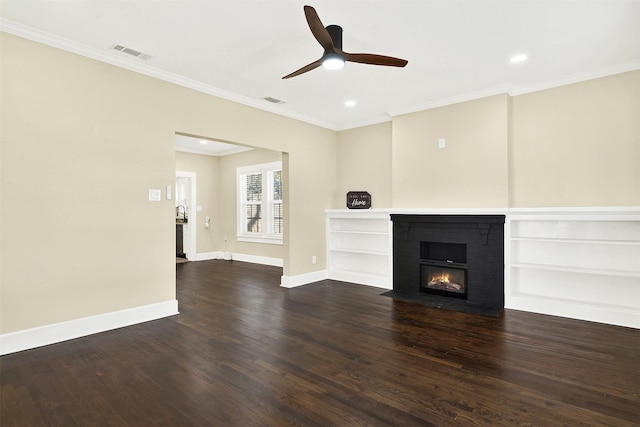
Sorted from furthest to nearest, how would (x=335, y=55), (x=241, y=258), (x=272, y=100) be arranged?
1. (x=241, y=258)
2. (x=272, y=100)
3. (x=335, y=55)

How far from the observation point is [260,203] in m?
7.76

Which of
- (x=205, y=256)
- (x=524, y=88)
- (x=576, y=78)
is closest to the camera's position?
(x=576, y=78)

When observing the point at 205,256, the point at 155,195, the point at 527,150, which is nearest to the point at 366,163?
the point at 527,150

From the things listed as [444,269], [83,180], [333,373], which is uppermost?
[83,180]

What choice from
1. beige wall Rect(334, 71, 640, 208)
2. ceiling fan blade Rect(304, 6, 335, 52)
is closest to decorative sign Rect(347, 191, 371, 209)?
beige wall Rect(334, 71, 640, 208)

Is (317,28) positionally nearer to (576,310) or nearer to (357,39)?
(357,39)

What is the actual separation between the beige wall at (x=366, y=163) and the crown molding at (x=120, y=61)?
163 cm

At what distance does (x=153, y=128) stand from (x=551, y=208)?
4.52 m

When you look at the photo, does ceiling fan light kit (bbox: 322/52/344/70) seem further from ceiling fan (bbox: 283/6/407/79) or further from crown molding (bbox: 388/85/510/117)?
crown molding (bbox: 388/85/510/117)

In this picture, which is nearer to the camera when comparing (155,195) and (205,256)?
(155,195)

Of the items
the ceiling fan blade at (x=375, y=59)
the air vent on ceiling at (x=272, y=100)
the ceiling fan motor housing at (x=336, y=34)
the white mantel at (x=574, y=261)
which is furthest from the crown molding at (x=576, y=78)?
the air vent on ceiling at (x=272, y=100)

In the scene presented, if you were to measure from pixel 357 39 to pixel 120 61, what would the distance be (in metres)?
2.39

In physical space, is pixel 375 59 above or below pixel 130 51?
below

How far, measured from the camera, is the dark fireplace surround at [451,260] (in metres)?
4.14
